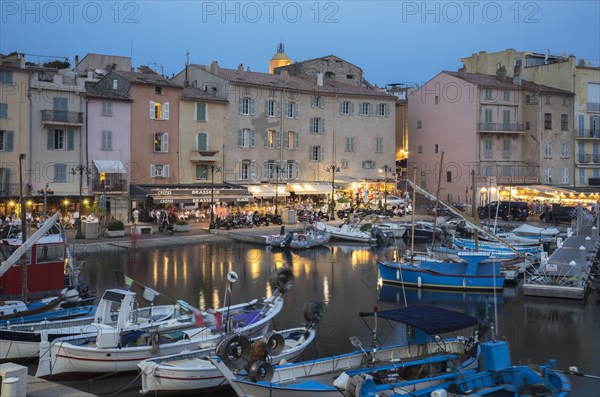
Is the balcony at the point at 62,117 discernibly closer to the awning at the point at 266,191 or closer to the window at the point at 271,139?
the awning at the point at 266,191

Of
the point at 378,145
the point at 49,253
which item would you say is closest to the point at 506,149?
the point at 378,145

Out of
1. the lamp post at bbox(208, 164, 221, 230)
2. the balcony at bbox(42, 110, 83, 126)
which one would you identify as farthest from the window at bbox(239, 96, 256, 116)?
the balcony at bbox(42, 110, 83, 126)

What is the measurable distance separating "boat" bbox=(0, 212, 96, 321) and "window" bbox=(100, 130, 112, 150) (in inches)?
920

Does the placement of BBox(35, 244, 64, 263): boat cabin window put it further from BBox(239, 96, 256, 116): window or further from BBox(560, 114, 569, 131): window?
BBox(560, 114, 569, 131): window

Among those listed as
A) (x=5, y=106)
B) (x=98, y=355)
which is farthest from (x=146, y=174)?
(x=98, y=355)

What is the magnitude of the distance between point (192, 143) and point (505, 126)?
27.8 meters

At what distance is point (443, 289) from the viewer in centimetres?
3041

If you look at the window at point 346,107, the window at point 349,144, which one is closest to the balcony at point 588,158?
the window at point 349,144

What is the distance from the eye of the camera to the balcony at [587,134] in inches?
2527

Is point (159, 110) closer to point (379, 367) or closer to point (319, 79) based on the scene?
point (319, 79)

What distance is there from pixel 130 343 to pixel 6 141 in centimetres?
2916

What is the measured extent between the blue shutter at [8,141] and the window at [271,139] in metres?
19.9

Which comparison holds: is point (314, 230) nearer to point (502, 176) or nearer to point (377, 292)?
point (377, 292)

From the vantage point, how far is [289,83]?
58875mm
